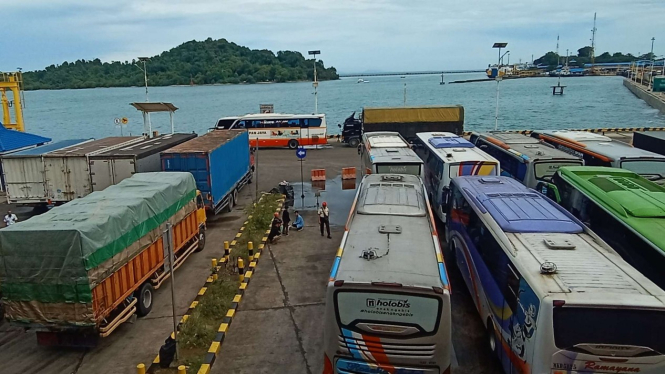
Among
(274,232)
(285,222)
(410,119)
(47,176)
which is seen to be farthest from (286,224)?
(410,119)

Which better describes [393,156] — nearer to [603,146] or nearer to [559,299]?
[603,146]

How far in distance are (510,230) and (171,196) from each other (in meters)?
8.42

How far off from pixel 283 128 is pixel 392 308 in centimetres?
3004

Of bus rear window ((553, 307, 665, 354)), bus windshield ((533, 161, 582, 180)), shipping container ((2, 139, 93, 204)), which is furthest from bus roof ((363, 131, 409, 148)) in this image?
bus rear window ((553, 307, 665, 354))

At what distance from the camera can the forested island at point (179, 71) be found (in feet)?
543

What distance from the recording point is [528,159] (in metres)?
16.4

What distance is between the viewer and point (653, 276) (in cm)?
833

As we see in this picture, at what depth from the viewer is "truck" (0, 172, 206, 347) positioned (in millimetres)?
8727

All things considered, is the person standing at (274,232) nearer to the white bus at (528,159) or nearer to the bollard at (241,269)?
the bollard at (241,269)

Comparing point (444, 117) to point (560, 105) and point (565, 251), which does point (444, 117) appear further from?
point (560, 105)

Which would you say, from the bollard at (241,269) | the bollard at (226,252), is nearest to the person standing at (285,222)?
the bollard at (226,252)

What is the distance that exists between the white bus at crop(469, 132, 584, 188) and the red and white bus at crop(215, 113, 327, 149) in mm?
16439

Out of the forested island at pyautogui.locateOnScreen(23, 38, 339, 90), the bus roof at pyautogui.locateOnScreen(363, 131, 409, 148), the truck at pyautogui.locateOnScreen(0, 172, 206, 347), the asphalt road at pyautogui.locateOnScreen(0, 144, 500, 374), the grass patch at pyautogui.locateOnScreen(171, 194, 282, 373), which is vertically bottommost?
the asphalt road at pyautogui.locateOnScreen(0, 144, 500, 374)

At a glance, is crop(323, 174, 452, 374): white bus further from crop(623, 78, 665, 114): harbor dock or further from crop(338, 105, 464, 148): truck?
crop(623, 78, 665, 114): harbor dock
